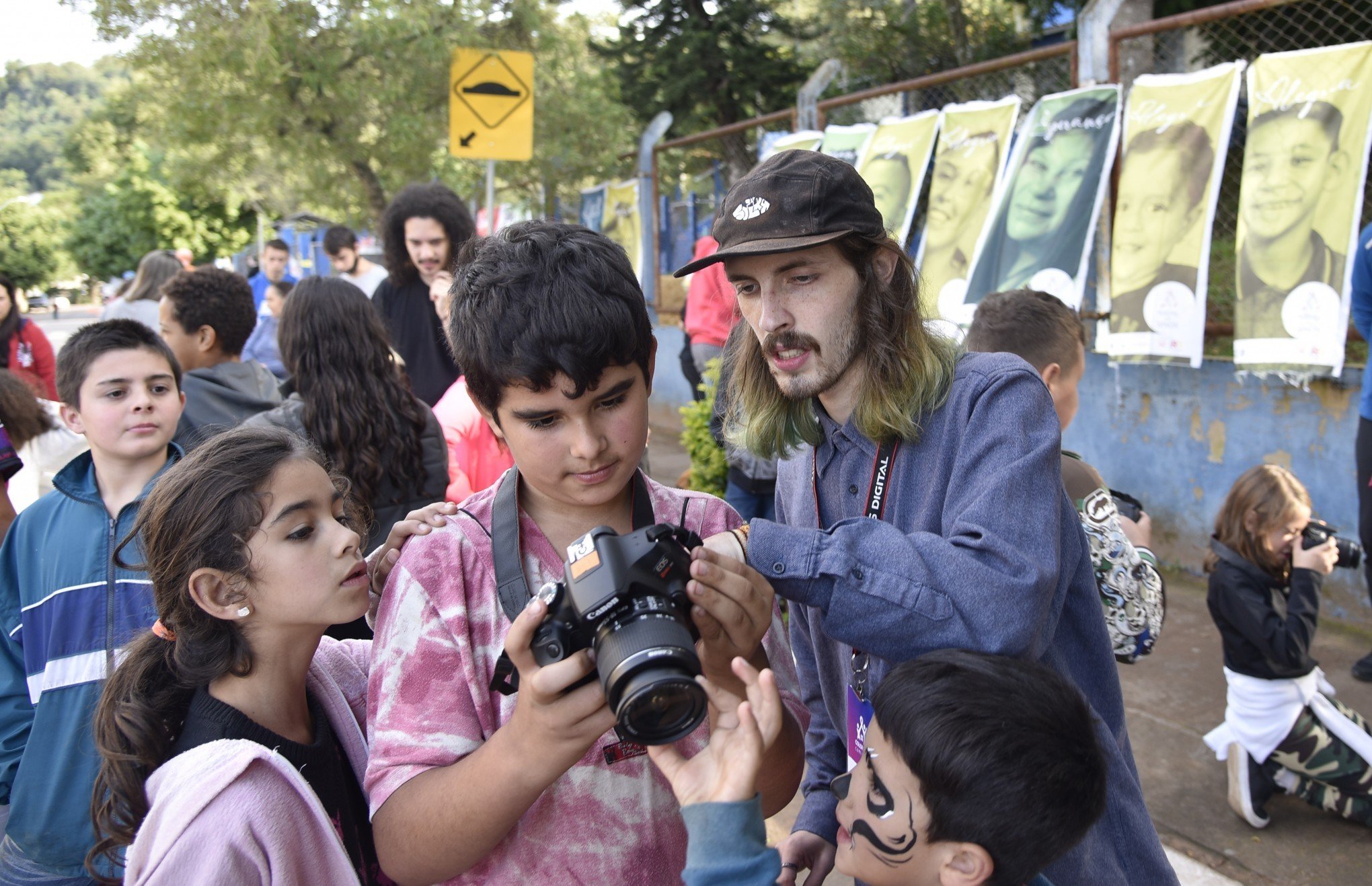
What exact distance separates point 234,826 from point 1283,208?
5069 millimetres

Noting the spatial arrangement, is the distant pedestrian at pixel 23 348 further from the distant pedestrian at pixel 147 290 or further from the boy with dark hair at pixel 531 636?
the boy with dark hair at pixel 531 636

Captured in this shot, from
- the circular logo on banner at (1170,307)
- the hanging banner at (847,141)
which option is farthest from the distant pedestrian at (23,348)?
the circular logo on banner at (1170,307)

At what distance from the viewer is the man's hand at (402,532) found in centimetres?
147

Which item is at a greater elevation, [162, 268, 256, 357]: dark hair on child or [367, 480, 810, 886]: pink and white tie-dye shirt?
[162, 268, 256, 357]: dark hair on child

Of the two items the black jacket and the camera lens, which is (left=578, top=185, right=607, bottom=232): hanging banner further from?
the camera lens

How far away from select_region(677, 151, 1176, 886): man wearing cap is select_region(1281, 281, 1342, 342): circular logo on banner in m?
3.72

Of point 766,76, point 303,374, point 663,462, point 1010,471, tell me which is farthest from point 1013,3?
point 1010,471

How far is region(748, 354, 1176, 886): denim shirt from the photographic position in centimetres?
134

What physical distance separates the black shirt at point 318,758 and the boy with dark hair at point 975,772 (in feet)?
2.41

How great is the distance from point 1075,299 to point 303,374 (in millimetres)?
4226

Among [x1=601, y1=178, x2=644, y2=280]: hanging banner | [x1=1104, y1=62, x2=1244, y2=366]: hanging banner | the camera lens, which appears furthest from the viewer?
[x1=601, y1=178, x2=644, y2=280]: hanging banner

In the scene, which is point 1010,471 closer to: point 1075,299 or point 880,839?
point 880,839

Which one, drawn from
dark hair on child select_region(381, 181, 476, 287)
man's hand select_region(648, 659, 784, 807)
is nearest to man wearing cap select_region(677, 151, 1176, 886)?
man's hand select_region(648, 659, 784, 807)

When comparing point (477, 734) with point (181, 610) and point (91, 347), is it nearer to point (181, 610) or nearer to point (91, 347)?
point (181, 610)
